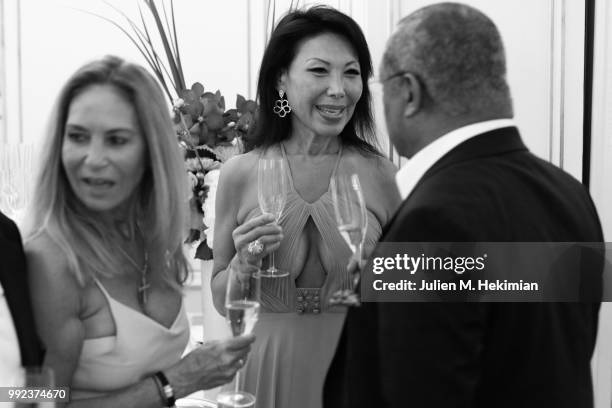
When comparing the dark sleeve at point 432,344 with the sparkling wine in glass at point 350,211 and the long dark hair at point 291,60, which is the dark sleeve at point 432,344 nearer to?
the sparkling wine in glass at point 350,211

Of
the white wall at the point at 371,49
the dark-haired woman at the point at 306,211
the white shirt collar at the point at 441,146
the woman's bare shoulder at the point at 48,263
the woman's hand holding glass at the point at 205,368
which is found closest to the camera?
the white shirt collar at the point at 441,146

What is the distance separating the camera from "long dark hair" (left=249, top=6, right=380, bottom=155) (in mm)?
2201

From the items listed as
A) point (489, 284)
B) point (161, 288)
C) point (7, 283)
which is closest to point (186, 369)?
point (161, 288)

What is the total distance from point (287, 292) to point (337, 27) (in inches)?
33.1

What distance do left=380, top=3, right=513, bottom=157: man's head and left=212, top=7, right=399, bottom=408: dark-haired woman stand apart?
0.92 meters

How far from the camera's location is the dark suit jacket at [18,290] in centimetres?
119

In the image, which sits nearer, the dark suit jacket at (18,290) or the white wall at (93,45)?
the dark suit jacket at (18,290)

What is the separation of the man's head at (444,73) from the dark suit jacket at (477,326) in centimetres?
6

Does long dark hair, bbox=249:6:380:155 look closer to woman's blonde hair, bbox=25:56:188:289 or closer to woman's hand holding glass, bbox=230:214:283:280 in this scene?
woman's hand holding glass, bbox=230:214:283:280

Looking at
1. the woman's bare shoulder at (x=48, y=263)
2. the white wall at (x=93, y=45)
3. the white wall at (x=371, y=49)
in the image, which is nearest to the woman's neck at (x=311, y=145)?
the white wall at (x=371, y=49)

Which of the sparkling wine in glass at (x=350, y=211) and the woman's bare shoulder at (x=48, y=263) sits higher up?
the sparkling wine in glass at (x=350, y=211)

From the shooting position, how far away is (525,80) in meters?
3.23

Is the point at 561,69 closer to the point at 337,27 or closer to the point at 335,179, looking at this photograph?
the point at 337,27

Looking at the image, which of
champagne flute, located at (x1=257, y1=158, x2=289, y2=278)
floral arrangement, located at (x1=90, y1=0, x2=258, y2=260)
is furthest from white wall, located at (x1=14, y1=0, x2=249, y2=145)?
champagne flute, located at (x1=257, y1=158, x2=289, y2=278)
